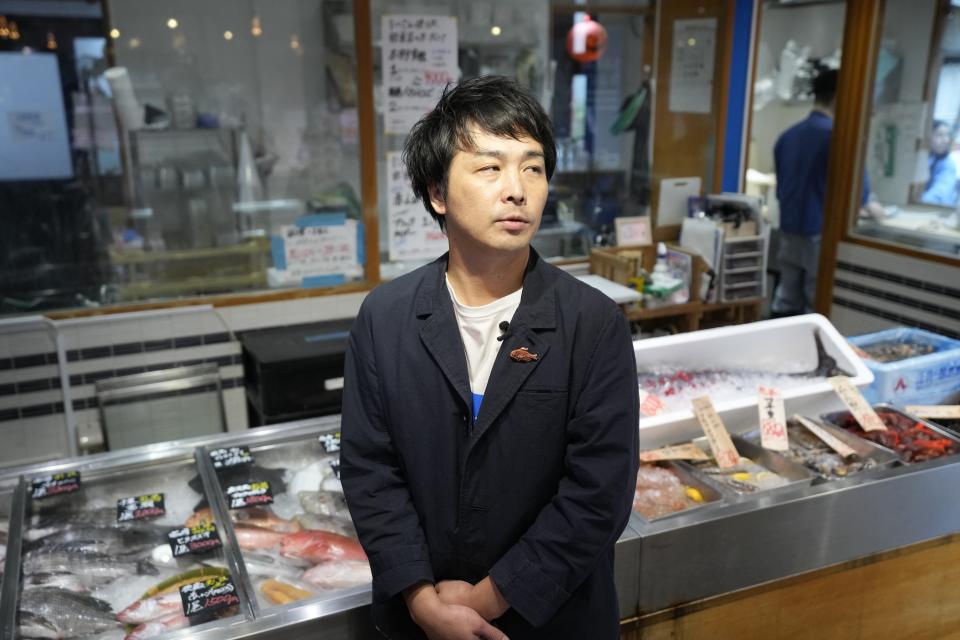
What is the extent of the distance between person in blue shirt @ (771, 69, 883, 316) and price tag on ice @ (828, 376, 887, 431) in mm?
3205

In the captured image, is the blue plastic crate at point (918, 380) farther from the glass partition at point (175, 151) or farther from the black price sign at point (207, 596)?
the glass partition at point (175, 151)

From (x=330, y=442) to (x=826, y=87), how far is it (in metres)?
4.78

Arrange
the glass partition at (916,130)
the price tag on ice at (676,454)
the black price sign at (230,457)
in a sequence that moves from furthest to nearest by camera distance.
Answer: the glass partition at (916,130), the price tag on ice at (676,454), the black price sign at (230,457)

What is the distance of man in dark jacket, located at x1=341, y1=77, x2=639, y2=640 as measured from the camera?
4.55 feet

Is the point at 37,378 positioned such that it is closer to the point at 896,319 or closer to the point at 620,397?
the point at 620,397

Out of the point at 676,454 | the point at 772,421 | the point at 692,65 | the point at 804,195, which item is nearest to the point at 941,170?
the point at 804,195

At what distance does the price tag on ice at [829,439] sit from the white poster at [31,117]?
11.7ft

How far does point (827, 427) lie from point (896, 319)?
2936 mm

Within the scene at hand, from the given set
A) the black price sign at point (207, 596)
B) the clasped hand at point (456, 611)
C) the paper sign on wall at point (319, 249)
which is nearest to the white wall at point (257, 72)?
the paper sign on wall at point (319, 249)

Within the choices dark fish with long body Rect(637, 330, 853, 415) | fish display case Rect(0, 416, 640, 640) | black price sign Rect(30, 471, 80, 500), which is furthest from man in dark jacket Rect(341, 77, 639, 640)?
dark fish with long body Rect(637, 330, 853, 415)

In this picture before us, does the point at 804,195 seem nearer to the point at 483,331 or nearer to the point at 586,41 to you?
the point at 586,41

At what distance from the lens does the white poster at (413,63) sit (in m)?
4.26

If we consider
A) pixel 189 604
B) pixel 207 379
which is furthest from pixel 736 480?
pixel 207 379

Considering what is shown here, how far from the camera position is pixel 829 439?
7.96 ft
